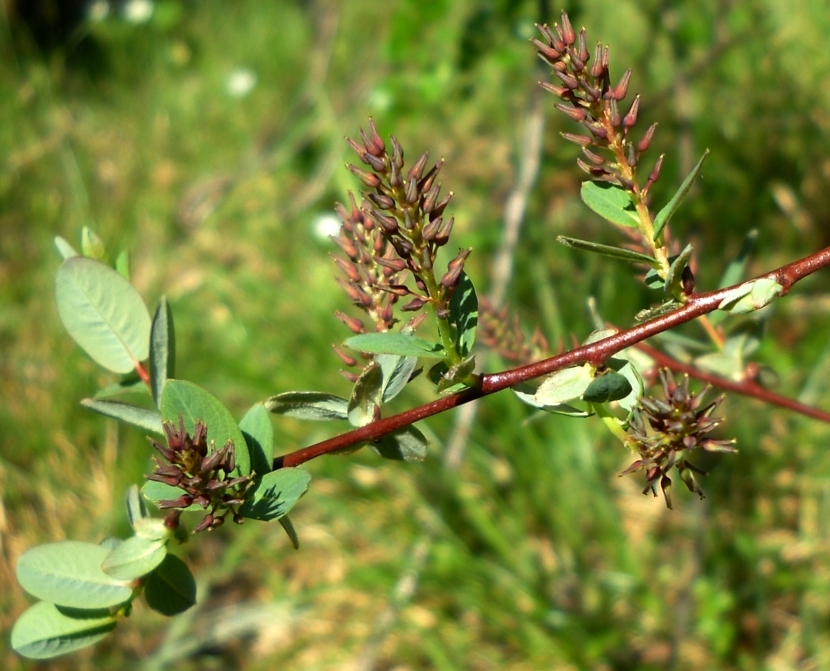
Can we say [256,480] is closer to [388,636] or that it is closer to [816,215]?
[388,636]

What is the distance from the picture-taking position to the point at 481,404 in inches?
71.2

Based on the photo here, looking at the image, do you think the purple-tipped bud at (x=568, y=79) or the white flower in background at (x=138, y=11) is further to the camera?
the white flower in background at (x=138, y=11)

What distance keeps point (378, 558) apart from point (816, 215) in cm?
127

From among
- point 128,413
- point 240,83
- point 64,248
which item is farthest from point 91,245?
point 240,83

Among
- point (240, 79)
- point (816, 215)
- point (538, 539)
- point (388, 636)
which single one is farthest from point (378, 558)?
point (240, 79)

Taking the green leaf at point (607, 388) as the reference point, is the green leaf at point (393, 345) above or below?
above

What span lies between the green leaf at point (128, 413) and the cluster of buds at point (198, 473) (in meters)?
0.06

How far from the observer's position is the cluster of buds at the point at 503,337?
2.09ft

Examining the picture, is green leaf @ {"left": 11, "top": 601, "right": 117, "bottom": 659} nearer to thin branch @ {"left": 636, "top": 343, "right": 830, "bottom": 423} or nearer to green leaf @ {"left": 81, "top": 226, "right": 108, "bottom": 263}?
green leaf @ {"left": 81, "top": 226, "right": 108, "bottom": 263}

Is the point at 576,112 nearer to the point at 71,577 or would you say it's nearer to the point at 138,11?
the point at 71,577

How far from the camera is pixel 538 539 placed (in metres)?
1.71

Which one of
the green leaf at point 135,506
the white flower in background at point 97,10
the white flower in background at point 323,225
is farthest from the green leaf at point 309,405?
the white flower in background at point 97,10

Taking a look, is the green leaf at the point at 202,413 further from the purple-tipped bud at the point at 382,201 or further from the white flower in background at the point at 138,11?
the white flower in background at the point at 138,11

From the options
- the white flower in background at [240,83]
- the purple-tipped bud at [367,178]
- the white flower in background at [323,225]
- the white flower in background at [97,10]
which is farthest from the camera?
the white flower in background at [97,10]
